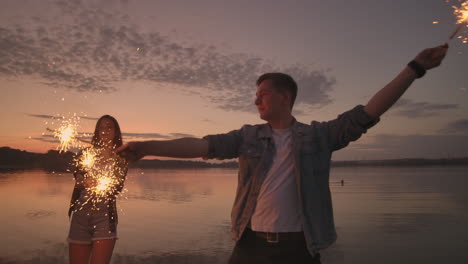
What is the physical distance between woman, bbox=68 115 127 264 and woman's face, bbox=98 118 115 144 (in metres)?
0.20

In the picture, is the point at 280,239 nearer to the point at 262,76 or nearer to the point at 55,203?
the point at 262,76

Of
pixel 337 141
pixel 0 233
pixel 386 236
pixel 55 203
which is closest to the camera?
pixel 337 141

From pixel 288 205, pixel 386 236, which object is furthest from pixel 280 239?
pixel 386 236


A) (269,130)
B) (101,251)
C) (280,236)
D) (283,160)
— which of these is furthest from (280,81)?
(101,251)

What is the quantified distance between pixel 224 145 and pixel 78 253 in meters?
3.48

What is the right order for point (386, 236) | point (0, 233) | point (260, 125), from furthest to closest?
point (386, 236), point (0, 233), point (260, 125)

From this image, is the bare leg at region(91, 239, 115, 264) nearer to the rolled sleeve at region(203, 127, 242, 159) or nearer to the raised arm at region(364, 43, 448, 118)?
the rolled sleeve at region(203, 127, 242, 159)

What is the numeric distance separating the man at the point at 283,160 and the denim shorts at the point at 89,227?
9.68 ft

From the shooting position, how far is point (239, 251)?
115 inches

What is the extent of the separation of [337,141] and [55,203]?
2731cm

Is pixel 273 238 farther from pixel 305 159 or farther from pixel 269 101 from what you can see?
pixel 269 101

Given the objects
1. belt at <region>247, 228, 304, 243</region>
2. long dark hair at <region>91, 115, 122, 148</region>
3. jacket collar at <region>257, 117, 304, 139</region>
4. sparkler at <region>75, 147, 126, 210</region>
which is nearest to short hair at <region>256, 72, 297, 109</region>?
jacket collar at <region>257, 117, 304, 139</region>

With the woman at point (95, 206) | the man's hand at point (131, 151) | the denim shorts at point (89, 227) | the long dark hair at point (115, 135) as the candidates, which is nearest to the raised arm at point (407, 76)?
the man's hand at point (131, 151)

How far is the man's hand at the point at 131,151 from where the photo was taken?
2479mm
